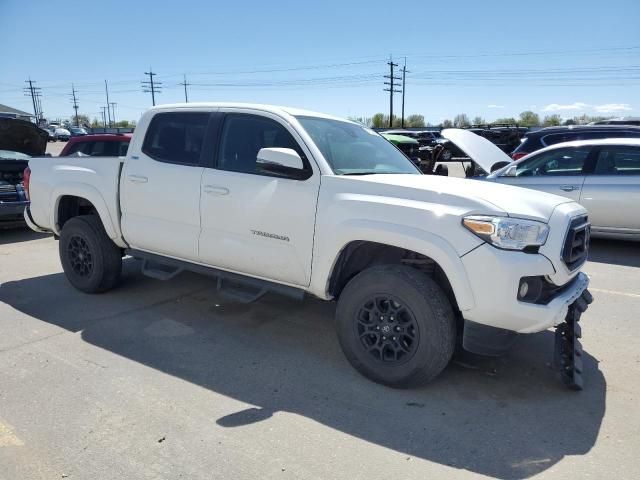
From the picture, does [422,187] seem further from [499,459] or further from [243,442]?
[243,442]

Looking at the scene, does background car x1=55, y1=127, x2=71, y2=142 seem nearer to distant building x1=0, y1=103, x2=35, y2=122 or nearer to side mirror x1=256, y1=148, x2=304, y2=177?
distant building x1=0, y1=103, x2=35, y2=122

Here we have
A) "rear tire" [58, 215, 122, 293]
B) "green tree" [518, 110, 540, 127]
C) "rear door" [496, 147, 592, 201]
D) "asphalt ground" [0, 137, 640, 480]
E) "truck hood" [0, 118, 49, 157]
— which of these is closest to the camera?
"asphalt ground" [0, 137, 640, 480]

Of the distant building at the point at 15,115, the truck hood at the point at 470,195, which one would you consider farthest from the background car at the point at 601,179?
the distant building at the point at 15,115

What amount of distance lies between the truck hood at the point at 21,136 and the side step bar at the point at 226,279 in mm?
6848

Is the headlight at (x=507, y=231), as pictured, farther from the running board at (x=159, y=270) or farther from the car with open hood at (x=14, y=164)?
the car with open hood at (x=14, y=164)

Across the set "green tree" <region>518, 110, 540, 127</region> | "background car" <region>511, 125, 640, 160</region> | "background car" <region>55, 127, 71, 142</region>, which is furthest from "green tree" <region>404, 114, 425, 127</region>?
"background car" <region>511, 125, 640, 160</region>

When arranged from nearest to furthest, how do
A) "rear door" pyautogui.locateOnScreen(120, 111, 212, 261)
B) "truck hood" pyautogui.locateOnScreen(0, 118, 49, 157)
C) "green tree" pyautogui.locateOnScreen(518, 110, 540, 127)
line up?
"rear door" pyautogui.locateOnScreen(120, 111, 212, 261)
"truck hood" pyautogui.locateOnScreen(0, 118, 49, 157)
"green tree" pyautogui.locateOnScreen(518, 110, 540, 127)

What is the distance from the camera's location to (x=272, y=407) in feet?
10.9

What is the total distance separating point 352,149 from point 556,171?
521 cm

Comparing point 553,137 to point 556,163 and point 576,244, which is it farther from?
point 576,244

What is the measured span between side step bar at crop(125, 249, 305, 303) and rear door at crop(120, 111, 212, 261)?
9 cm

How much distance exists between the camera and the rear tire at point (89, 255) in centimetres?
529

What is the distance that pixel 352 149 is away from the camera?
4.31m

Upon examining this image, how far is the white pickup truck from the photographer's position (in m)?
3.16
